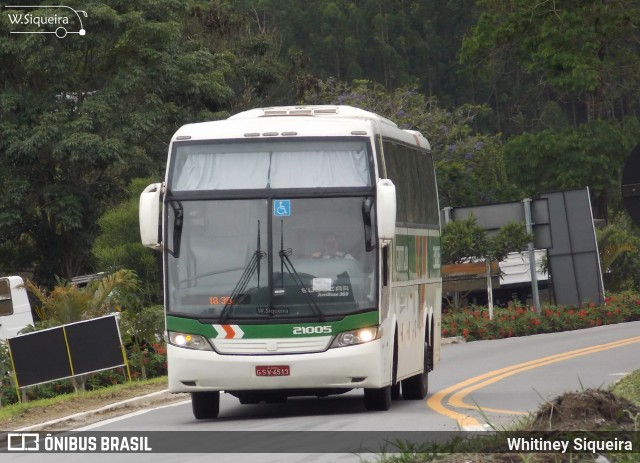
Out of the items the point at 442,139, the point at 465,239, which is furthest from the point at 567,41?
the point at 465,239

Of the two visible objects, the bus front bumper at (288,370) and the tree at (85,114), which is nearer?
the bus front bumper at (288,370)

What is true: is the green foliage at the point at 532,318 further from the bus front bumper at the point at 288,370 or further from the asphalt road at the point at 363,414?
the bus front bumper at the point at 288,370

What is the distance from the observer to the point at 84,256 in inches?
1745

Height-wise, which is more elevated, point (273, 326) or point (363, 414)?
point (273, 326)

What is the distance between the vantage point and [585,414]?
433 inches

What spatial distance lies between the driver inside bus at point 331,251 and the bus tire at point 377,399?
65.8 inches

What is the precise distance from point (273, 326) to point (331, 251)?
1041mm

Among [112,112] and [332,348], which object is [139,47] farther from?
[332,348]

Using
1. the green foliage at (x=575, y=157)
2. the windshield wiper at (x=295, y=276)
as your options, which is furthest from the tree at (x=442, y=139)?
the windshield wiper at (x=295, y=276)

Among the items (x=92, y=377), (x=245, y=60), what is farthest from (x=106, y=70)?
(x=92, y=377)

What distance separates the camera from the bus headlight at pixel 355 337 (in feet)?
50.5

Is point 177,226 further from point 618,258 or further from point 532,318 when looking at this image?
point 618,258

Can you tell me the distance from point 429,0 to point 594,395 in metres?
87.2

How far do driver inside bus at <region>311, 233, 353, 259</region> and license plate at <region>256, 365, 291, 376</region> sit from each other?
126 centimetres
